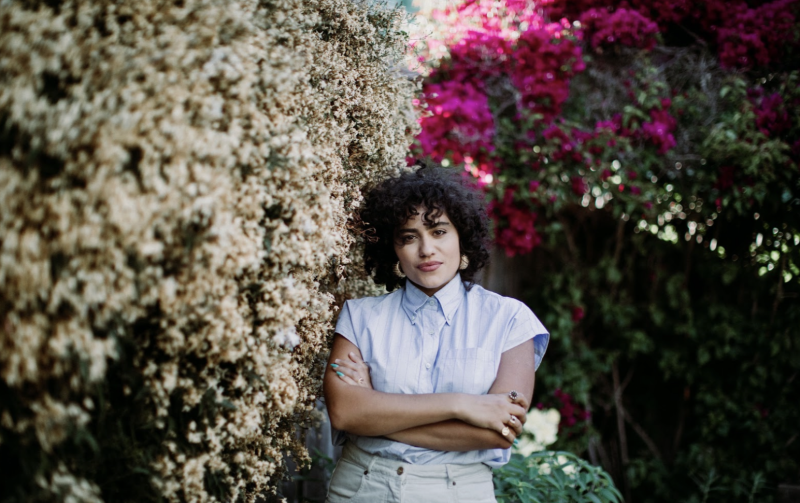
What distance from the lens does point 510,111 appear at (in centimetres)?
433

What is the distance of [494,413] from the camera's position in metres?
2.02

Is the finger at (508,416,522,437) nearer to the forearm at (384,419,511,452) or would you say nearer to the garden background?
the forearm at (384,419,511,452)

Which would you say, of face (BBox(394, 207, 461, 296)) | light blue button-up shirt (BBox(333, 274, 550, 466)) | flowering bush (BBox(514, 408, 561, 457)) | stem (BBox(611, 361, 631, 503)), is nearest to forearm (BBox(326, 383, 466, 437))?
light blue button-up shirt (BBox(333, 274, 550, 466))

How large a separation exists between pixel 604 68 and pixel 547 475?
9.11 ft

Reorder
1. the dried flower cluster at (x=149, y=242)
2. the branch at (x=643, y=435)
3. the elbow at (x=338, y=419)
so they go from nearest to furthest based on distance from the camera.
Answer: the dried flower cluster at (x=149, y=242) → the elbow at (x=338, y=419) → the branch at (x=643, y=435)

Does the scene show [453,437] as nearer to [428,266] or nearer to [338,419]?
[338,419]

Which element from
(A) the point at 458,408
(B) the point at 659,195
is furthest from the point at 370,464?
(B) the point at 659,195

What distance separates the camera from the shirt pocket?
218 centimetres

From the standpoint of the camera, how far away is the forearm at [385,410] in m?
2.02

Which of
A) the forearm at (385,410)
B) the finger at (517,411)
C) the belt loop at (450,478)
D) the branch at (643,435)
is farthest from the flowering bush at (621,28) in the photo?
the belt loop at (450,478)

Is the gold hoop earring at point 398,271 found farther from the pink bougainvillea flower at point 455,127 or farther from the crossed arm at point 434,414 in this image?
the pink bougainvillea flower at point 455,127

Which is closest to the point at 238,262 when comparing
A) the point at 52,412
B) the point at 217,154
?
the point at 217,154

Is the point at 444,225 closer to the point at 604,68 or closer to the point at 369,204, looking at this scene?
the point at 369,204

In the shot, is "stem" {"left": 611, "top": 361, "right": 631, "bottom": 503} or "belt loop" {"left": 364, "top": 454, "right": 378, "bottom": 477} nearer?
"belt loop" {"left": 364, "top": 454, "right": 378, "bottom": 477}
